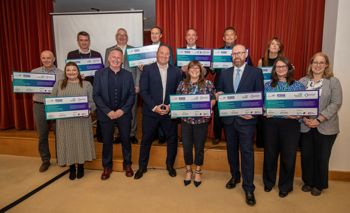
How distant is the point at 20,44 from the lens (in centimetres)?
501

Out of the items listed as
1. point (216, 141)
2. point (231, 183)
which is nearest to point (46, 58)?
point (216, 141)

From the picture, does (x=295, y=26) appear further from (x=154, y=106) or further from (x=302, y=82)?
(x=154, y=106)

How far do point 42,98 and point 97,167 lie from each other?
120 cm

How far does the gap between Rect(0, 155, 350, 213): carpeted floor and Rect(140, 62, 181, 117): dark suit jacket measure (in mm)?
913

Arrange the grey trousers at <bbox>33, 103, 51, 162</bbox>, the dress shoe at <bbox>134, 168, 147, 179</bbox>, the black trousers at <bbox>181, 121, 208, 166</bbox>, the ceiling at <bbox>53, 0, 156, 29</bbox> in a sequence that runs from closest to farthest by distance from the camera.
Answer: the black trousers at <bbox>181, 121, 208, 166</bbox> → the dress shoe at <bbox>134, 168, 147, 179</bbox> → the grey trousers at <bbox>33, 103, 51, 162</bbox> → the ceiling at <bbox>53, 0, 156, 29</bbox>

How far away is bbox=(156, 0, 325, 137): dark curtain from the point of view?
3891mm

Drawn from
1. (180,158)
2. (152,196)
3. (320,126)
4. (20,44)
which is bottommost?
(152,196)

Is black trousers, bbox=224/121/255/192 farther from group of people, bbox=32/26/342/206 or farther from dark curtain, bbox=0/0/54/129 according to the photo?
dark curtain, bbox=0/0/54/129

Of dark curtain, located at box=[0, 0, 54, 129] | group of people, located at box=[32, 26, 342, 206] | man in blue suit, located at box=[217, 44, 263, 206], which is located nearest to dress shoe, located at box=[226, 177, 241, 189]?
group of people, located at box=[32, 26, 342, 206]

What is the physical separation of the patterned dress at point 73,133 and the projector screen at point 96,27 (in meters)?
1.72

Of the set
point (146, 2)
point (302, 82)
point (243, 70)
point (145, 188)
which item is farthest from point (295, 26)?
point (146, 2)

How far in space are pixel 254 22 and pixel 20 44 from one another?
13.7 ft

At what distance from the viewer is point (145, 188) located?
10.4 ft

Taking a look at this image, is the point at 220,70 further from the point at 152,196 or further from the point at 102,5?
the point at 102,5
